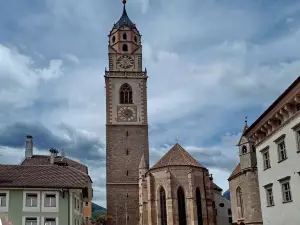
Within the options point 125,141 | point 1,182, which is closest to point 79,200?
point 1,182

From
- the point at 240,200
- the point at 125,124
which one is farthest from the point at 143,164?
the point at 240,200

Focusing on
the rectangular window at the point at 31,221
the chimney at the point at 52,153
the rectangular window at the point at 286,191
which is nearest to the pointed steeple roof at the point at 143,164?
the chimney at the point at 52,153

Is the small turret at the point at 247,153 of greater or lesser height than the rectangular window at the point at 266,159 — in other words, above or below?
above

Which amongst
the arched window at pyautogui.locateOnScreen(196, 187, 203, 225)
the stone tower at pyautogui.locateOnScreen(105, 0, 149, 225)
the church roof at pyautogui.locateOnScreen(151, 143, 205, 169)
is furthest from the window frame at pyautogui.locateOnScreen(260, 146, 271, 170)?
the stone tower at pyautogui.locateOnScreen(105, 0, 149, 225)

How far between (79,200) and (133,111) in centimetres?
2790

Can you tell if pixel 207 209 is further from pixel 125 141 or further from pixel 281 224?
pixel 281 224

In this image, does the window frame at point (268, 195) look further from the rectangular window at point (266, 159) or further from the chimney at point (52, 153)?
the chimney at point (52, 153)

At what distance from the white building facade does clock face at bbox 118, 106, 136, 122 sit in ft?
127

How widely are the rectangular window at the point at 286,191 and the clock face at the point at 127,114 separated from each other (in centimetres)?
4271

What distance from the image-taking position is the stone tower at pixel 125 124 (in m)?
60.6

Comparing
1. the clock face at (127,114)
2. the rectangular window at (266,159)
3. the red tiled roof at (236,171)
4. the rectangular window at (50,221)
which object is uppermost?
the clock face at (127,114)

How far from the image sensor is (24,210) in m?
32.9

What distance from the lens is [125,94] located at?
217ft

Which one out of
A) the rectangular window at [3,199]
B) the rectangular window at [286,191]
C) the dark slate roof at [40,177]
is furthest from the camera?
the dark slate roof at [40,177]
